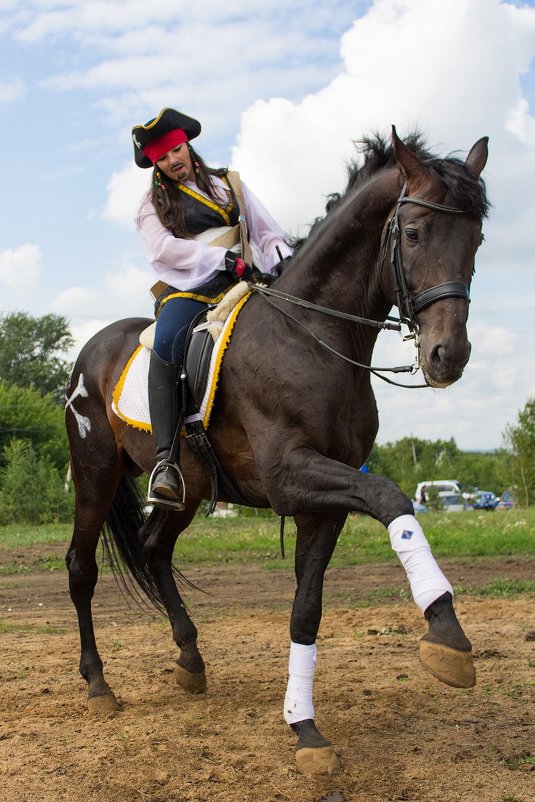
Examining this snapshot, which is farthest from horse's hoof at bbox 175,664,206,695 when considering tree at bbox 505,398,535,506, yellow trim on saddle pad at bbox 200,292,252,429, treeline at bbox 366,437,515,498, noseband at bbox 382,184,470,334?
treeline at bbox 366,437,515,498

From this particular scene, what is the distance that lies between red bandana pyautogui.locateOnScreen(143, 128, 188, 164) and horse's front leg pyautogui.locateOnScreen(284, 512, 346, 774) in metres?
2.48

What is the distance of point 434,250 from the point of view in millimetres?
4125

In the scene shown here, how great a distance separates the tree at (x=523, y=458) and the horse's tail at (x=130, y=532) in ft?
82.6

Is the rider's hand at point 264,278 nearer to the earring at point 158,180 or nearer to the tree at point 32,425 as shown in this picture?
the earring at point 158,180

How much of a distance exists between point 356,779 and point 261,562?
30.1 feet

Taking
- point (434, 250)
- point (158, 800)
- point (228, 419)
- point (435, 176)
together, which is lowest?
point (158, 800)

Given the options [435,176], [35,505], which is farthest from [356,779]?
[35,505]

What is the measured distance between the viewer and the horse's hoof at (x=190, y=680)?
600cm

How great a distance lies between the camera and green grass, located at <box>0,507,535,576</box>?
43.9ft

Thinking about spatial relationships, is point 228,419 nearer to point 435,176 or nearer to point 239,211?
point 239,211

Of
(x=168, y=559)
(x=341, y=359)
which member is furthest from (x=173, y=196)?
(x=168, y=559)

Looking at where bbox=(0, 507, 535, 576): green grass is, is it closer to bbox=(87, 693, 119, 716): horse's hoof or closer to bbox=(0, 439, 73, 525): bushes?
bbox=(0, 439, 73, 525): bushes

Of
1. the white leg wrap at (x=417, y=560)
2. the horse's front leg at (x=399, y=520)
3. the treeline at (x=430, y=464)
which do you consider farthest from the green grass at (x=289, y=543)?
the treeline at (x=430, y=464)

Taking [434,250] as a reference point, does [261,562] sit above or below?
below
